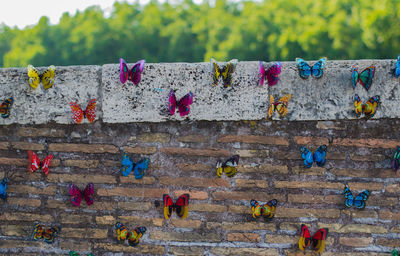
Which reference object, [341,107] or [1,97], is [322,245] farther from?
[1,97]

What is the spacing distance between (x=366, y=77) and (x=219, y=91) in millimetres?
1093

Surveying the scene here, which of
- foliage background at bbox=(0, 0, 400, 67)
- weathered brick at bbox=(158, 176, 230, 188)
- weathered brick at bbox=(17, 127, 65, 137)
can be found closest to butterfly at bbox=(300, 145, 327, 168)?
weathered brick at bbox=(158, 176, 230, 188)

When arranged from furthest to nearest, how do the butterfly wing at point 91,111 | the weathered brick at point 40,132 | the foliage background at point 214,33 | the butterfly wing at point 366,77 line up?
the foliage background at point 214,33
the weathered brick at point 40,132
the butterfly wing at point 91,111
the butterfly wing at point 366,77

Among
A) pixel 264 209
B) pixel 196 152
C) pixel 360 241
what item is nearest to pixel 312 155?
pixel 264 209

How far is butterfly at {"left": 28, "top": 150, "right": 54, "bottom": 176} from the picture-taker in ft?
9.18

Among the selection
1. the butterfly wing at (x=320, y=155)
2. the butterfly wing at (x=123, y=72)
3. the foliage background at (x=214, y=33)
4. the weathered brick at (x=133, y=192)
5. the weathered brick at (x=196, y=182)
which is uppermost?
the foliage background at (x=214, y=33)

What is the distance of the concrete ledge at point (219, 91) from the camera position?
268 centimetres

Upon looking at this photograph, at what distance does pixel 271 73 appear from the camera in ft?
8.70

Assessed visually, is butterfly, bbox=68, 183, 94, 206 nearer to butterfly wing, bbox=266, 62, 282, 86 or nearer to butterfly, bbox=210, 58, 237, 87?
butterfly, bbox=210, 58, 237, 87

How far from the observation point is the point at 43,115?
2756 millimetres

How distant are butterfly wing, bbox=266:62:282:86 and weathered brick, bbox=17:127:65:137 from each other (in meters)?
1.66

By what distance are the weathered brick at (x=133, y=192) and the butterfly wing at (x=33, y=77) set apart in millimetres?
950

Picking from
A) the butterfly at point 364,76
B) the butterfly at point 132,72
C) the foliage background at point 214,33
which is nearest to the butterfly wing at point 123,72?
the butterfly at point 132,72

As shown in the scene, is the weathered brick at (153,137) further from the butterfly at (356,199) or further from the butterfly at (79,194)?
the butterfly at (356,199)
